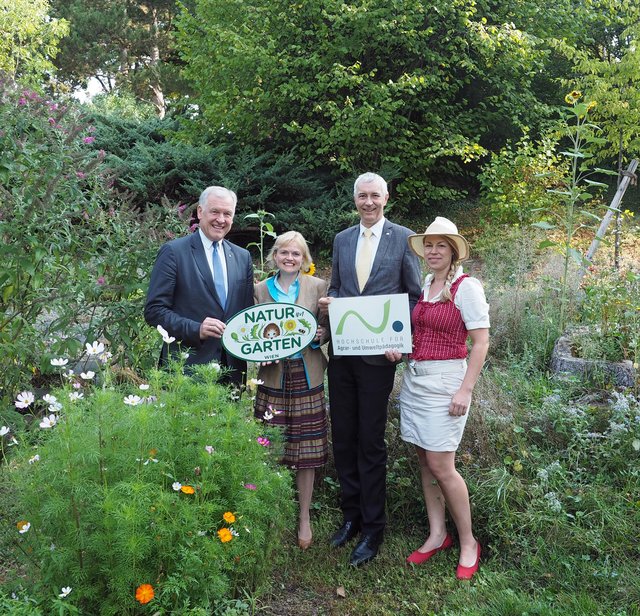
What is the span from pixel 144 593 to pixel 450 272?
2.16m

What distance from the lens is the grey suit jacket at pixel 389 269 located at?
11.5ft

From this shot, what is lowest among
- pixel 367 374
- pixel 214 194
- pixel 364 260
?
pixel 367 374

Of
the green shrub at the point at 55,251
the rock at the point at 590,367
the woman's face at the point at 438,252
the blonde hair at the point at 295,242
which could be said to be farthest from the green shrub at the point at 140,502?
the rock at the point at 590,367

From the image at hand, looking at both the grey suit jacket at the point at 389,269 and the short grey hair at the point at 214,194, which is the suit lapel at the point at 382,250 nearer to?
the grey suit jacket at the point at 389,269

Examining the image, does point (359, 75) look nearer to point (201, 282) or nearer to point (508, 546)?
point (201, 282)

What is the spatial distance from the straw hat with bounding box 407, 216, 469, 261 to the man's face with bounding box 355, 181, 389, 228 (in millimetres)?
234

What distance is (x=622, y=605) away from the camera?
115 inches

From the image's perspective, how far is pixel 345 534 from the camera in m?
3.68

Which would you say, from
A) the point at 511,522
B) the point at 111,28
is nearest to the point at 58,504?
the point at 511,522

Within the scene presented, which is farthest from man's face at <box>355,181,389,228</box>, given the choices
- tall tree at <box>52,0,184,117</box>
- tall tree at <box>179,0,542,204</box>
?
tall tree at <box>52,0,184,117</box>

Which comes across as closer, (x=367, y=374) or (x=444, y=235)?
(x=444, y=235)

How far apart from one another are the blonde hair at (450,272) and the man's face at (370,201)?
16.8 inches

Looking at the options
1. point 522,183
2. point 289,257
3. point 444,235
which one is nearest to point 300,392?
point 289,257

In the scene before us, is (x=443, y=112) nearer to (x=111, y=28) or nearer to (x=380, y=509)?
(x=380, y=509)
